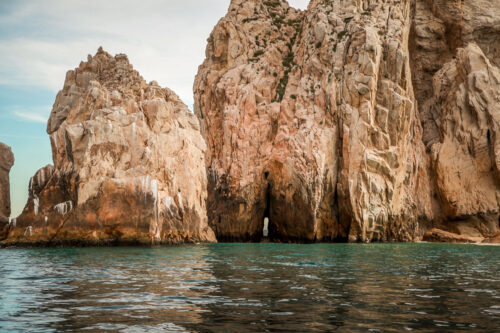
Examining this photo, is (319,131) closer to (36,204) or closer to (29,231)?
(36,204)

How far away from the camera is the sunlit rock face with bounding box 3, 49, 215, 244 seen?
35500 millimetres

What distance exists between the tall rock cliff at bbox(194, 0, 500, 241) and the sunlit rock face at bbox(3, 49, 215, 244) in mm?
12196

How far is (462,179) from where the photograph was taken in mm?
59500

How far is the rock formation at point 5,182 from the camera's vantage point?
42.7 m

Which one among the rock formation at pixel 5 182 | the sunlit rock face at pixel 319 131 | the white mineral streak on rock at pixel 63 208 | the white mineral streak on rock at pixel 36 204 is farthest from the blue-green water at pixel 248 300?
the sunlit rock face at pixel 319 131

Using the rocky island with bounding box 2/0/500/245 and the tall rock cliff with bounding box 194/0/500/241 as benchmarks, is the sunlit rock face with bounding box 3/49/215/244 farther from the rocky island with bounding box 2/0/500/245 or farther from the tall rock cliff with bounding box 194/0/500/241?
the tall rock cliff with bounding box 194/0/500/241

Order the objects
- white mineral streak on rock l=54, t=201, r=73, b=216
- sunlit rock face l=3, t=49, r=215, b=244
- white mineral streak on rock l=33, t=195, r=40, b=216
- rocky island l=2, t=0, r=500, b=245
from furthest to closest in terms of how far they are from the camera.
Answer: rocky island l=2, t=0, r=500, b=245, white mineral streak on rock l=33, t=195, r=40, b=216, white mineral streak on rock l=54, t=201, r=73, b=216, sunlit rock face l=3, t=49, r=215, b=244

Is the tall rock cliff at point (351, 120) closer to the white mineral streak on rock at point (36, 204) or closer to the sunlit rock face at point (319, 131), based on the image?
the sunlit rock face at point (319, 131)

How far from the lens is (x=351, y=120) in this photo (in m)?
53.6

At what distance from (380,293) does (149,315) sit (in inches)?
235

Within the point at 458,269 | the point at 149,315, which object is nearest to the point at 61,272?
the point at 149,315

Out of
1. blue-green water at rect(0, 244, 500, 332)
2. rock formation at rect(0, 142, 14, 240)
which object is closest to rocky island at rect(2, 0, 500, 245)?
rock formation at rect(0, 142, 14, 240)

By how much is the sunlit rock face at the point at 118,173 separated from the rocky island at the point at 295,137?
12 cm

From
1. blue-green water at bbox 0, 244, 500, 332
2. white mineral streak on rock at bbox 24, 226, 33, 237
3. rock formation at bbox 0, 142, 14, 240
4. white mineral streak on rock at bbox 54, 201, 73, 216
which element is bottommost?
blue-green water at bbox 0, 244, 500, 332
